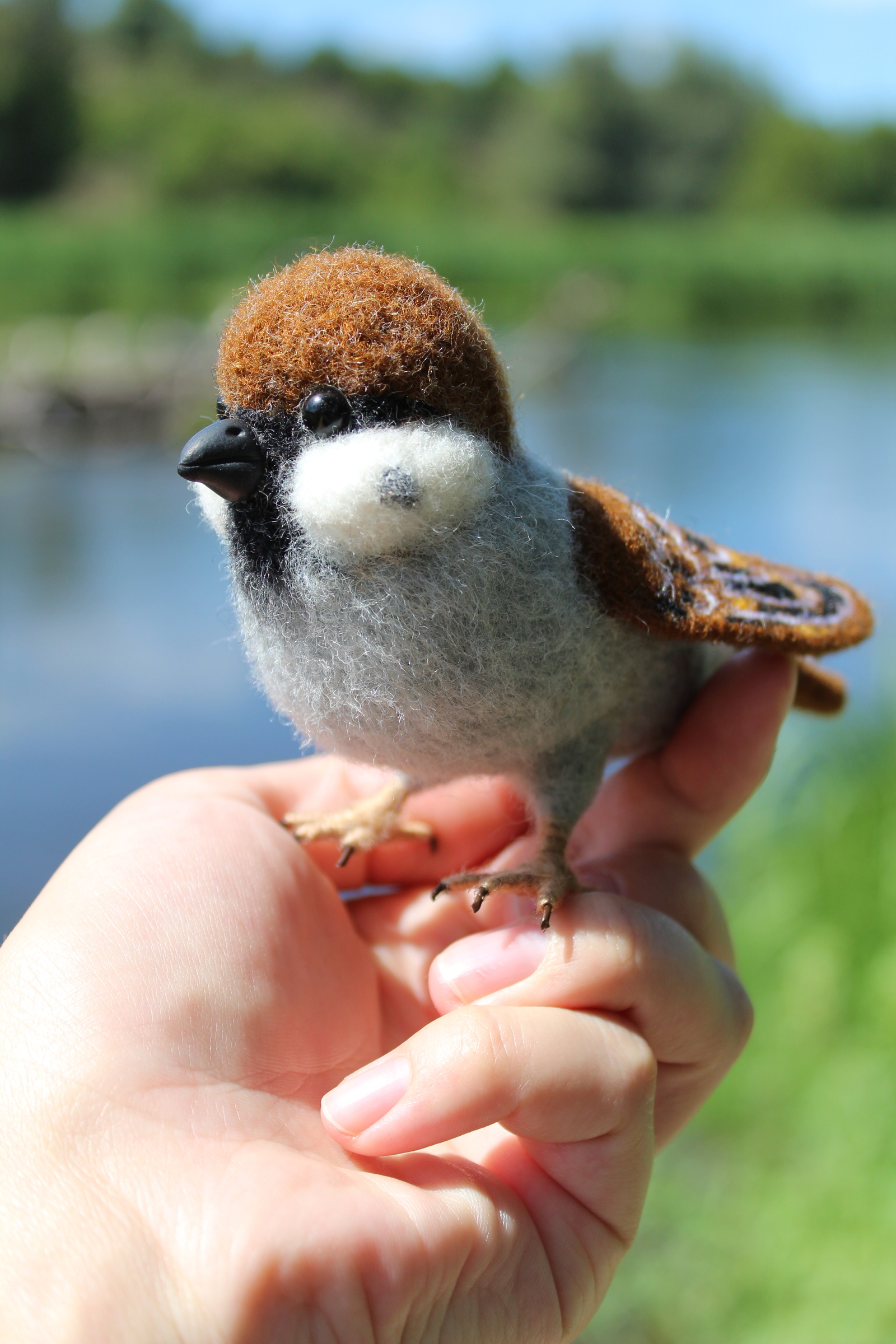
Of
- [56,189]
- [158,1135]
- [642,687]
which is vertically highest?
[56,189]

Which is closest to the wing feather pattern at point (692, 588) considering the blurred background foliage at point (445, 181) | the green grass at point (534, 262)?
the green grass at point (534, 262)

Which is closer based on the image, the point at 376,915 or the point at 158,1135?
the point at 158,1135

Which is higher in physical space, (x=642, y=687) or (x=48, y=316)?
(x=48, y=316)

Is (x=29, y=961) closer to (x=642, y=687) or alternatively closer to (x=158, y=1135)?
(x=158, y=1135)

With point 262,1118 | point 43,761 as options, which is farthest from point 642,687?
point 43,761

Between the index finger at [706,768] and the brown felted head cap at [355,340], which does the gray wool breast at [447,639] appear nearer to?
the brown felted head cap at [355,340]

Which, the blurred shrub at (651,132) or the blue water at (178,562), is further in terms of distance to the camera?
the blurred shrub at (651,132)
